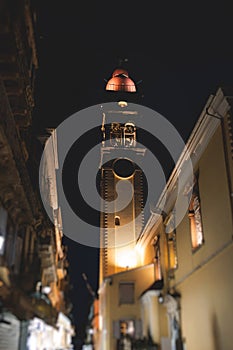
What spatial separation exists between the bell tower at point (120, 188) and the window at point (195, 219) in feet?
76.7

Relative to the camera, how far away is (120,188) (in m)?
45.8

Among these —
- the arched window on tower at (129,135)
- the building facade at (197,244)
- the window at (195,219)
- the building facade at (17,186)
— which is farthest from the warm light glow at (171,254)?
the arched window on tower at (129,135)

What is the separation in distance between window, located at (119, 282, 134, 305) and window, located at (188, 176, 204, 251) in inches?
677

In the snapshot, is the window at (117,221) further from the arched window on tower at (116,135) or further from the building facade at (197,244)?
the building facade at (197,244)

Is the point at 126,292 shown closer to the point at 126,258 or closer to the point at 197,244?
the point at 126,258

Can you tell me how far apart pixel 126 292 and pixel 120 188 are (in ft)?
44.6

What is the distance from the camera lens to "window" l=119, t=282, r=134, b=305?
34600 mm

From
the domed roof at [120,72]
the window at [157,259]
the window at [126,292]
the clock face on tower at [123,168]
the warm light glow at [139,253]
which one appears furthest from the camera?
the domed roof at [120,72]

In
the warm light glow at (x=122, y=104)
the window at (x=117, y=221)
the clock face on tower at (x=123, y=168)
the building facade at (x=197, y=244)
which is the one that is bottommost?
the building facade at (x=197, y=244)

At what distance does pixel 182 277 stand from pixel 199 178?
5.88 m

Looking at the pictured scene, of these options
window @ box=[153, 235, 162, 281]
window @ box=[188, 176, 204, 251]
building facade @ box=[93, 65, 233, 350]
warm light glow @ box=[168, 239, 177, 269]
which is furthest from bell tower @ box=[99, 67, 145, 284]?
window @ box=[188, 176, 204, 251]

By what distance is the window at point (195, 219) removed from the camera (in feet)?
58.7

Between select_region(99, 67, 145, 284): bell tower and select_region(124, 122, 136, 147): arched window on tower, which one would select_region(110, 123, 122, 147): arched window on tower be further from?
select_region(124, 122, 136, 147): arched window on tower

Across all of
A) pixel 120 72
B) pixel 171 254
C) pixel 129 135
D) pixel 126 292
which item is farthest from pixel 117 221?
pixel 120 72
